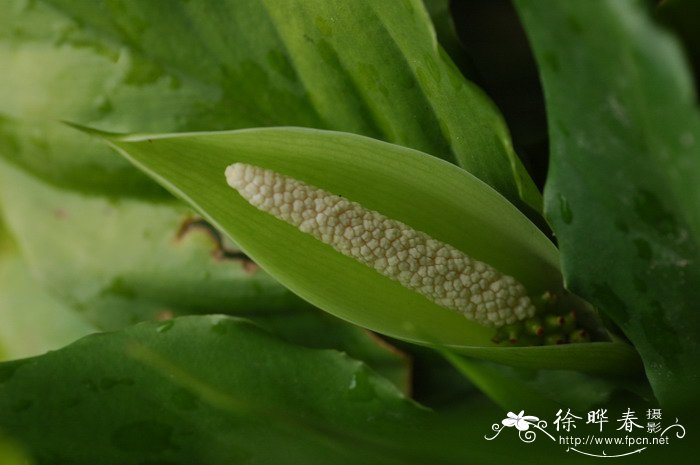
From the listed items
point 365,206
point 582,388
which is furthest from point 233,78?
point 582,388

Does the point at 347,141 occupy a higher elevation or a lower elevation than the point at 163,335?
higher

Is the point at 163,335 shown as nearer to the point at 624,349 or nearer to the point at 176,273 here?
the point at 176,273

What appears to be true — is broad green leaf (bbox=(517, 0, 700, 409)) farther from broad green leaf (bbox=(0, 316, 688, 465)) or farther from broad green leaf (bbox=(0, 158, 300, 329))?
broad green leaf (bbox=(0, 158, 300, 329))

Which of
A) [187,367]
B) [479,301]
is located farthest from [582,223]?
[187,367]

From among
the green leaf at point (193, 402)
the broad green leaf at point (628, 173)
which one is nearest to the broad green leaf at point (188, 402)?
the green leaf at point (193, 402)

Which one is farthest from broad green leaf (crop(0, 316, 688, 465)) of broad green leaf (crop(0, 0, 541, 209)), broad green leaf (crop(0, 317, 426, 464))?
broad green leaf (crop(0, 0, 541, 209))

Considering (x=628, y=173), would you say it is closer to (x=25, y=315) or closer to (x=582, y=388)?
(x=582, y=388)
